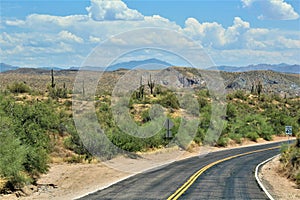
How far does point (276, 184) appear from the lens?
2089 cm

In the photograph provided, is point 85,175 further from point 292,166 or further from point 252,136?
point 252,136

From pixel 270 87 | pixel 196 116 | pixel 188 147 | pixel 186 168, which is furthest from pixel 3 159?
pixel 270 87

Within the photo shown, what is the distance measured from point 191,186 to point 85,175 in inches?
322

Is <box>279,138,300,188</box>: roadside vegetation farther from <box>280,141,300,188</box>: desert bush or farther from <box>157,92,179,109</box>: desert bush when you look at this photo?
<box>157,92,179,109</box>: desert bush

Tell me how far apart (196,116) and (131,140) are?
25514 mm

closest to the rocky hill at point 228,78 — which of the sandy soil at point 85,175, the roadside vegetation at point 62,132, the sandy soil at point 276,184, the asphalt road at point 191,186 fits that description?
the roadside vegetation at point 62,132

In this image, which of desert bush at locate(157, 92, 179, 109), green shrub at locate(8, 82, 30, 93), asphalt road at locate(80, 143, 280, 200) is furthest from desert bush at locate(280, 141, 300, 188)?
green shrub at locate(8, 82, 30, 93)

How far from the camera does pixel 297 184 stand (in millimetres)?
20859

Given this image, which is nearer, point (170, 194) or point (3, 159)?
point (170, 194)

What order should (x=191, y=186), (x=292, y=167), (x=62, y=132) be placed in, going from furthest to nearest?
(x=62, y=132) < (x=292, y=167) < (x=191, y=186)

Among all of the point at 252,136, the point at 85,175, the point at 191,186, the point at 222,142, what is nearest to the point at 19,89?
the point at 222,142

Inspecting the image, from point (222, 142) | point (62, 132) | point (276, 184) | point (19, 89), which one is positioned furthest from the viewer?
point (19, 89)

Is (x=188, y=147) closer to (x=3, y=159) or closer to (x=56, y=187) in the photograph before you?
(x=56, y=187)

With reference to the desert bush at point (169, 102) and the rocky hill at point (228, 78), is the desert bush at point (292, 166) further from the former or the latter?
the rocky hill at point (228, 78)
